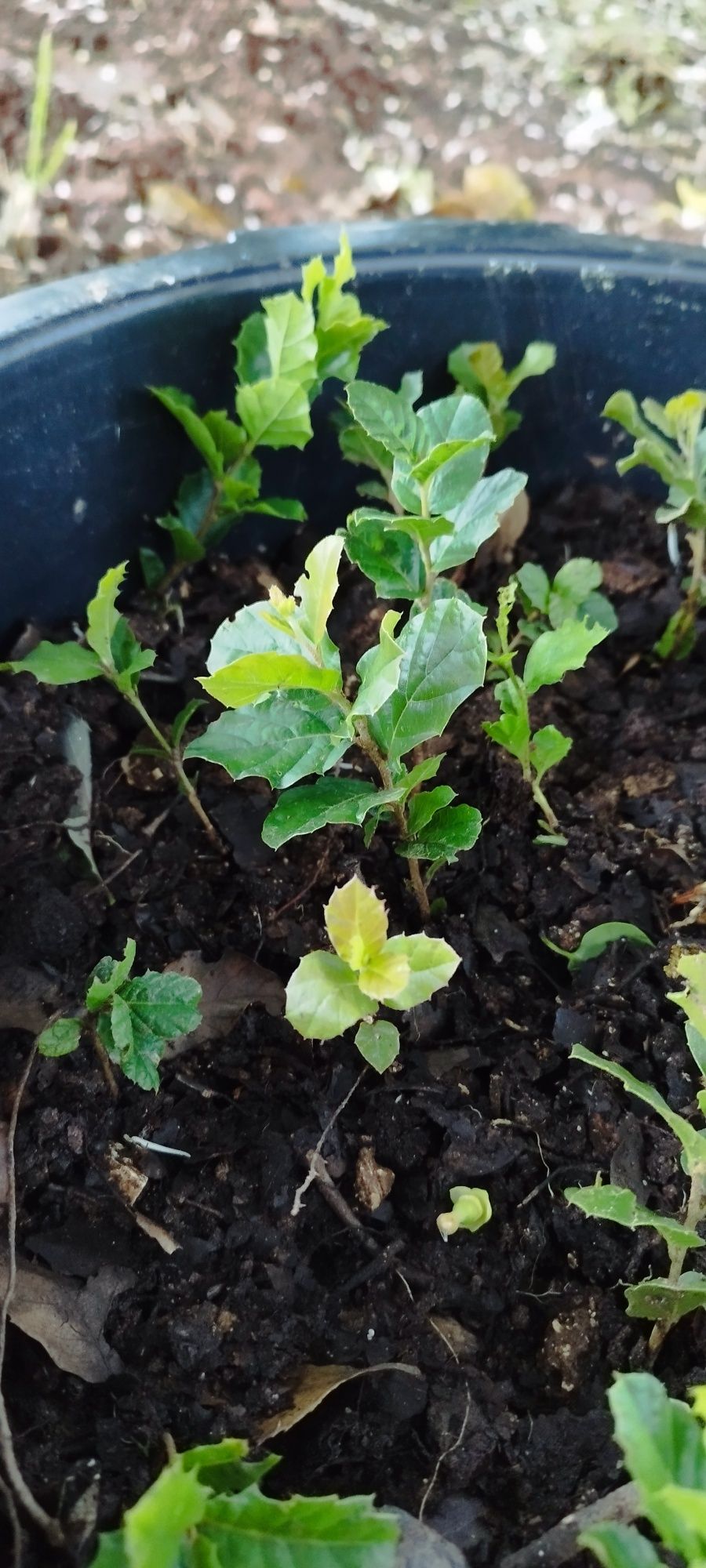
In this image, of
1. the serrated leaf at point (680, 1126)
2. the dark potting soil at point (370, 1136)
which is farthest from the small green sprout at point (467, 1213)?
the serrated leaf at point (680, 1126)

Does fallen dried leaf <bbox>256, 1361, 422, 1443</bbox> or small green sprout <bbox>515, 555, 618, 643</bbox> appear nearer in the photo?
fallen dried leaf <bbox>256, 1361, 422, 1443</bbox>

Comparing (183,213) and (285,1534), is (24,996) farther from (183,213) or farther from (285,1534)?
(183,213)

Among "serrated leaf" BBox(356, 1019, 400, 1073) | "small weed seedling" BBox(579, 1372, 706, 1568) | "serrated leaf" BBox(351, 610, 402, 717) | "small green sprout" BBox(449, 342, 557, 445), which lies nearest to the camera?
"small weed seedling" BBox(579, 1372, 706, 1568)

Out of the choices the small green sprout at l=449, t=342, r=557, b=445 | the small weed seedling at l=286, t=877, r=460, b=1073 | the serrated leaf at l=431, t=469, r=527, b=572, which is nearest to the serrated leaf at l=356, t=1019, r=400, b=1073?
the small weed seedling at l=286, t=877, r=460, b=1073

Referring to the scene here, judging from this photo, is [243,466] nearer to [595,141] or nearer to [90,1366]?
[90,1366]

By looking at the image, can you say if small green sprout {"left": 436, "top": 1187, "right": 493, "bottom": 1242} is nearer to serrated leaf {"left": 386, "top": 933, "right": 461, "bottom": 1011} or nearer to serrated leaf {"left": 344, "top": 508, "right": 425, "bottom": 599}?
serrated leaf {"left": 386, "top": 933, "right": 461, "bottom": 1011}

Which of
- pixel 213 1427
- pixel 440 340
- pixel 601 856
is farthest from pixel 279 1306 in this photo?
pixel 440 340

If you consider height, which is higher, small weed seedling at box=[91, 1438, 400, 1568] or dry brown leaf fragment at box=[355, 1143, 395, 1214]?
small weed seedling at box=[91, 1438, 400, 1568]
